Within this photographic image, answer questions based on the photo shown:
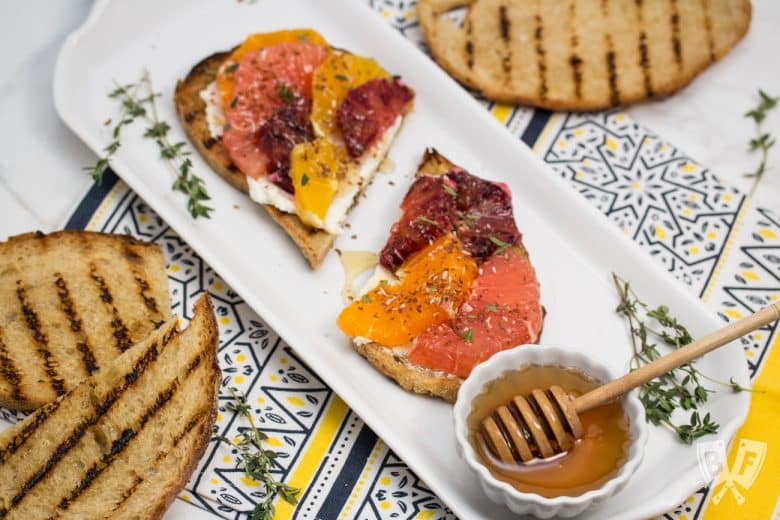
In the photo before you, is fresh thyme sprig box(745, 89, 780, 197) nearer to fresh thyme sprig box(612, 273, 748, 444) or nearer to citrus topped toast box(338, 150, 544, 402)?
fresh thyme sprig box(612, 273, 748, 444)

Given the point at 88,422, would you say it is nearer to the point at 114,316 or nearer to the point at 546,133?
the point at 114,316

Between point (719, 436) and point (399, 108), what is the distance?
221cm

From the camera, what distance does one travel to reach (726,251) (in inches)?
175

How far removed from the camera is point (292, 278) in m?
4.23

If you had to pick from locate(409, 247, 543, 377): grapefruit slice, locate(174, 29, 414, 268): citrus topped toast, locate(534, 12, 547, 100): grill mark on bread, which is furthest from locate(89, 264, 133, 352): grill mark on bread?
locate(534, 12, 547, 100): grill mark on bread

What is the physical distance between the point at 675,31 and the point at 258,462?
3219mm

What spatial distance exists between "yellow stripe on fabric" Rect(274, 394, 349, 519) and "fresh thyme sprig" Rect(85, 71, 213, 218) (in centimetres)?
118

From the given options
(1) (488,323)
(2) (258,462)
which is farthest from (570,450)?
(2) (258,462)

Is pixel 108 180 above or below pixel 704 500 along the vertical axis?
above

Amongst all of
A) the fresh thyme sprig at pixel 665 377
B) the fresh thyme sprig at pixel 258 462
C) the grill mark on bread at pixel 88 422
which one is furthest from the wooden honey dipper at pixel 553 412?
the grill mark on bread at pixel 88 422

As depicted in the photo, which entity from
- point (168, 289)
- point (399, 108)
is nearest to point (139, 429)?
point (168, 289)

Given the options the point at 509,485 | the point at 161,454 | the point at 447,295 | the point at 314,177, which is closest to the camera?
the point at 509,485

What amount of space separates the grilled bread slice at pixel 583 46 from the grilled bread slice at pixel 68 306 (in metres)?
2.02

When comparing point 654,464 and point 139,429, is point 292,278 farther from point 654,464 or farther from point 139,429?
point 654,464
